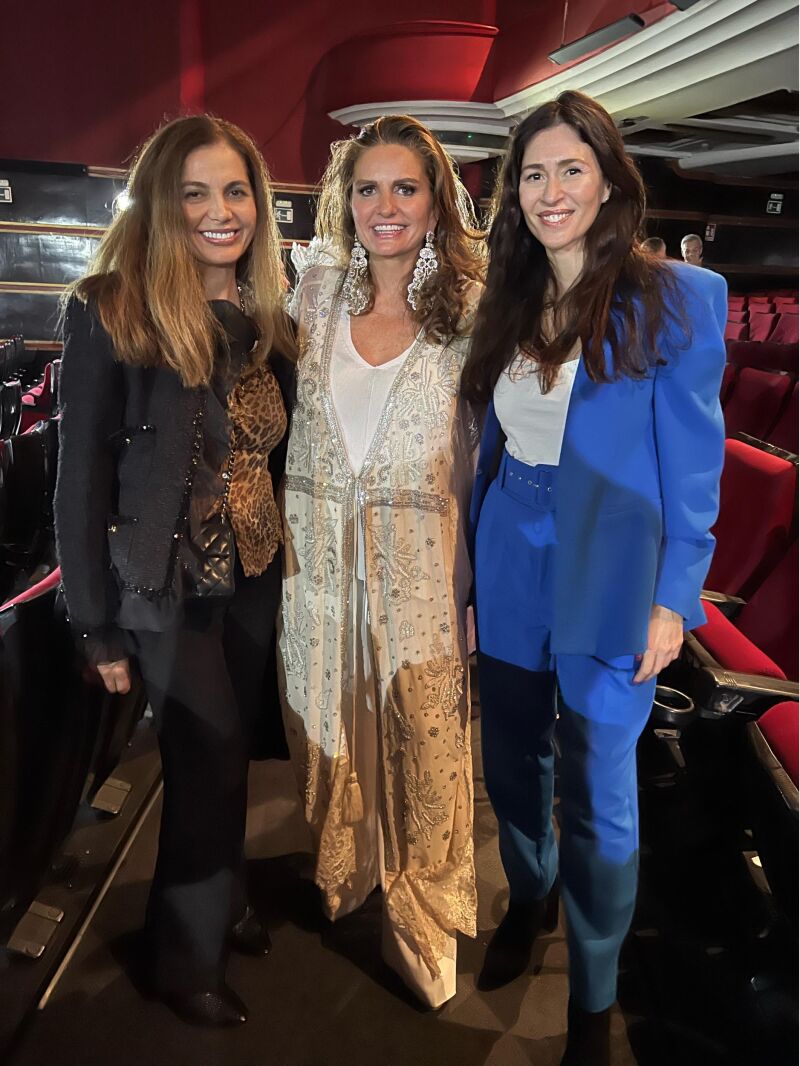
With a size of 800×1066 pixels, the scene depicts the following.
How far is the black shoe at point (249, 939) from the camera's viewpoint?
1.46 metres

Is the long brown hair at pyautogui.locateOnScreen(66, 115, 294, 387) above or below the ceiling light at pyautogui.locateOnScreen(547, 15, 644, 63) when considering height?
below

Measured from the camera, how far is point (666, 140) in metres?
7.77

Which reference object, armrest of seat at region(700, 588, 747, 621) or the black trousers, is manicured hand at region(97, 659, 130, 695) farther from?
armrest of seat at region(700, 588, 747, 621)

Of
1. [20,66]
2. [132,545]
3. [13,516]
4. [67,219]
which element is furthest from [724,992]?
[20,66]

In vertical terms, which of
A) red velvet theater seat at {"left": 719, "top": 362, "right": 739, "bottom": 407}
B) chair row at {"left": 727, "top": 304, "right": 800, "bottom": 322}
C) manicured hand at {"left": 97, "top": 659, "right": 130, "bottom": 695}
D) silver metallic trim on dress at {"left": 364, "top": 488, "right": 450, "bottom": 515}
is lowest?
manicured hand at {"left": 97, "top": 659, "right": 130, "bottom": 695}

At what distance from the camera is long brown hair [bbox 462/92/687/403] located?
0.97 metres

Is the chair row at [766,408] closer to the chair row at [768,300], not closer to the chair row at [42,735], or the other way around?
the chair row at [42,735]

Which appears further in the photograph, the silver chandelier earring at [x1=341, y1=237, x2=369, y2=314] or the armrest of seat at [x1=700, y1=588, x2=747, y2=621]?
the armrest of seat at [x1=700, y1=588, x2=747, y2=621]

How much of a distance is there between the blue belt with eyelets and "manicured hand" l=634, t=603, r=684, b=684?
0.73ft

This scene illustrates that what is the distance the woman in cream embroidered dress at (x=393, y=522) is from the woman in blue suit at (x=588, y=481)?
9 centimetres

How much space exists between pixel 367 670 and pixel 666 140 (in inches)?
330

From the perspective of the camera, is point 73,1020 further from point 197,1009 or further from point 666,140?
point 666,140

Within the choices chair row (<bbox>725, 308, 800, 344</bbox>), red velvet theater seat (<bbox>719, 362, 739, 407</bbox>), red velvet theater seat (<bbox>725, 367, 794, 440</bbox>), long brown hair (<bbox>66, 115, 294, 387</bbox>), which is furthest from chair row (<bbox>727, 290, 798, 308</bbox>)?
long brown hair (<bbox>66, 115, 294, 387</bbox>)

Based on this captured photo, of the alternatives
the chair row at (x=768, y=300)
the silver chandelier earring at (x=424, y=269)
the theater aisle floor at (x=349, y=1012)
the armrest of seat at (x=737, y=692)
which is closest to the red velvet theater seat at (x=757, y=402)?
the armrest of seat at (x=737, y=692)
